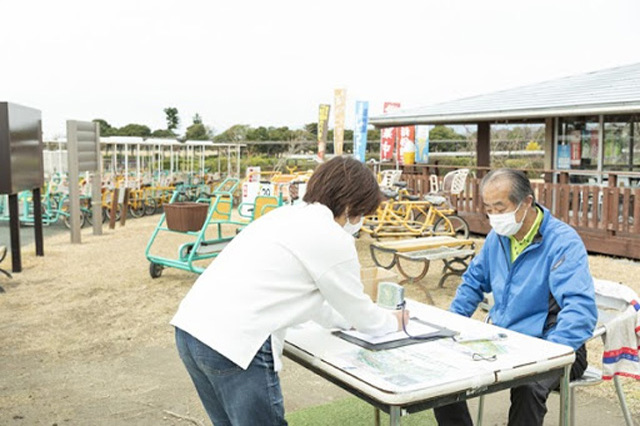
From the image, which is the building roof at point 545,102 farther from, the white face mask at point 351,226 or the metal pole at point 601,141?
the white face mask at point 351,226

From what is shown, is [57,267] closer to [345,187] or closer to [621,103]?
[345,187]

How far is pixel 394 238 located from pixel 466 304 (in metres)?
7.46

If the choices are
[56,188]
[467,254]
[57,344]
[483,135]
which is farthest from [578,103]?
[56,188]

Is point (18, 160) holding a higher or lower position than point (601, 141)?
lower

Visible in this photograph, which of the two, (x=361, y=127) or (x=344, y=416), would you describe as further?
(x=361, y=127)

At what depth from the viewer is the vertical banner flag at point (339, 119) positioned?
785 inches

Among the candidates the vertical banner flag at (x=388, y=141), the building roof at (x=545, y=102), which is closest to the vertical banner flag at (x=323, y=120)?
the vertical banner flag at (x=388, y=141)

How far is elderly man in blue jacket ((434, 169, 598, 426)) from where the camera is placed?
8.50 feet

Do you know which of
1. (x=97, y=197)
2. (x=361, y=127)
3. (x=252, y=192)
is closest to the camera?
(x=252, y=192)

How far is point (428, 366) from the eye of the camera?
2105mm

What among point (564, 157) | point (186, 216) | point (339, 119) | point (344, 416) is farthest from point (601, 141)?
point (344, 416)

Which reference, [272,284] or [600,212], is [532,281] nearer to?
[272,284]

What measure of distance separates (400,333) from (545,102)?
408 inches

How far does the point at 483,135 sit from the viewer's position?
1406 centimetres
